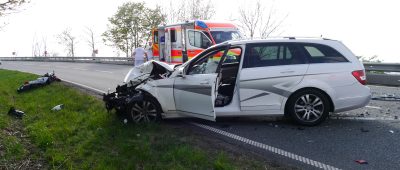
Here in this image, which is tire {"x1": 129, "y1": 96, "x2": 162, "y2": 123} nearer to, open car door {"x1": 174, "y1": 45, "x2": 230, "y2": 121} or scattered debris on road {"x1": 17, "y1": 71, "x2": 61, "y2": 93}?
open car door {"x1": 174, "y1": 45, "x2": 230, "y2": 121}

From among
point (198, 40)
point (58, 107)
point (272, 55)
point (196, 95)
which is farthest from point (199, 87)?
point (198, 40)

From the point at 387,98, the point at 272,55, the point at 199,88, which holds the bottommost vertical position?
the point at 387,98

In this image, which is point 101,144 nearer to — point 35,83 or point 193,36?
point 35,83

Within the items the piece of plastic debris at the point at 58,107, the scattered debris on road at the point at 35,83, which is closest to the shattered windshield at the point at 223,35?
the scattered debris on road at the point at 35,83

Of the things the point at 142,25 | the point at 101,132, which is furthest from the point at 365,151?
the point at 142,25

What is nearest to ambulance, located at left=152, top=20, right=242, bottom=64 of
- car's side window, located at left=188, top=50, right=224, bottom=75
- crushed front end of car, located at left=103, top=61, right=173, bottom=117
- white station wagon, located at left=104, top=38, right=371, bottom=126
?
crushed front end of car, located at left=103, top=61, right=173, bottom=117

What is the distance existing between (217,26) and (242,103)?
26.5 ft

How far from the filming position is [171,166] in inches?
162

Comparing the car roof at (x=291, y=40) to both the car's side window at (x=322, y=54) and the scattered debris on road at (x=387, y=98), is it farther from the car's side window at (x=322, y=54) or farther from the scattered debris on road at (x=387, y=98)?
the scattered debris on road at (x=387, y=98)

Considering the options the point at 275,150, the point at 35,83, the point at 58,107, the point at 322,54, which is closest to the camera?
the point at 275,150

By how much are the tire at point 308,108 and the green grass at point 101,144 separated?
1945mm

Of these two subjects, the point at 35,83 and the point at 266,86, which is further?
the point at 35,83

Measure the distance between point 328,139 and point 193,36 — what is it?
912cm

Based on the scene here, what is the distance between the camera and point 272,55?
5.98m
